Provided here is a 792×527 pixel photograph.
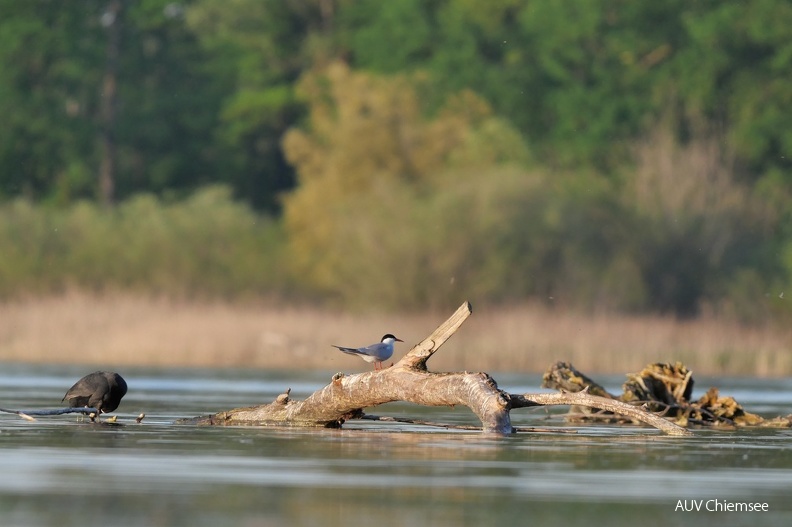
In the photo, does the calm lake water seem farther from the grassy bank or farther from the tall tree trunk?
the tall tree trunk

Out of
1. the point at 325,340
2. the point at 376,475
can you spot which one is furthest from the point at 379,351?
the point at 325,340

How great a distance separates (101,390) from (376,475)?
524 cm

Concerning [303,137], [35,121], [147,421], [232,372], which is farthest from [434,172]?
[147,421]

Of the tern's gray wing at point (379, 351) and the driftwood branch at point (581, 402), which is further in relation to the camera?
the tern's gray wing at point (379, 351)

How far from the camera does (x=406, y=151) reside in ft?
180

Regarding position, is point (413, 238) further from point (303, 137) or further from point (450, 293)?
point (303, 137)

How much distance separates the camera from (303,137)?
187 ft

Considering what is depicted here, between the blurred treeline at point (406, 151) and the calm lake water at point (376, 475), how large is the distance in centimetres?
2723

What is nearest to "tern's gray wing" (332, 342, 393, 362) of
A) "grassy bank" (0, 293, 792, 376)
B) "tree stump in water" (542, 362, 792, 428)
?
"tree stump in water" (542, 362, 792, 428)

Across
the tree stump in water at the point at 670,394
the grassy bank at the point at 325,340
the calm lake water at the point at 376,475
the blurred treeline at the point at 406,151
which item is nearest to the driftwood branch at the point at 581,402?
the calm lake water at the point at 376,475

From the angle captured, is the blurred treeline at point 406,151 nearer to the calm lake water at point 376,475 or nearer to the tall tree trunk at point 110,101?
the tall tree trunk at point 110,101

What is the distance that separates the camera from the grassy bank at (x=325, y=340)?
1332 inches

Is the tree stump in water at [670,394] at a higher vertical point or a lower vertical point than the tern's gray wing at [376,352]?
lower

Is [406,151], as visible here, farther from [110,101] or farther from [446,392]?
[446,392]
